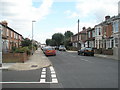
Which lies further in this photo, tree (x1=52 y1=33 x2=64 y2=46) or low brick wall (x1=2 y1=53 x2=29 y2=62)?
tree (x1=52 y1=33 x2=64 y2=46)

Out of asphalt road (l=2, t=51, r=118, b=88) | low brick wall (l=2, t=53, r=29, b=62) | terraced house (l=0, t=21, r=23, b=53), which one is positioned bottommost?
asphalt road (l=2, t=51, r=118, b=88)

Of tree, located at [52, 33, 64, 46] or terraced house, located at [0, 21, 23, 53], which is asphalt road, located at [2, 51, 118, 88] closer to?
terraced house, located at [0, 21, 23, 53]

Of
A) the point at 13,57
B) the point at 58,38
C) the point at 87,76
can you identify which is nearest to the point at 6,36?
the point at 13,57

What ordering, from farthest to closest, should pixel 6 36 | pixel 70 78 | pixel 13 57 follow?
1. pixel 6 36
2. pixel 13 57
3. pixel 70 78

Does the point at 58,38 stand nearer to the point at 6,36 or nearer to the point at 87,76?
the point at 6,36

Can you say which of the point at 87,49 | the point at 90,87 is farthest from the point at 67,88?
the point at 87,49

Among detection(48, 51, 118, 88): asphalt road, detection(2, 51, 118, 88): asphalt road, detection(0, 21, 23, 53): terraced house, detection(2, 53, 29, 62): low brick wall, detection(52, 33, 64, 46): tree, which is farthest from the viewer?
detection(52, 33, 64, 46): tree

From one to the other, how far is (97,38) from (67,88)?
35978 mm

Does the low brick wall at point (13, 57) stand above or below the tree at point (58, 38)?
below

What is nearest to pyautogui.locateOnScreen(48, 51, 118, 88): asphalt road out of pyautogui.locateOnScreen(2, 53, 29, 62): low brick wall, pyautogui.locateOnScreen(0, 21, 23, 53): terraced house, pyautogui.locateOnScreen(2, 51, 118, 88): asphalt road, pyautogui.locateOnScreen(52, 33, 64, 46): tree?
pyautogui.locateOnScreen(2, 51, 118, 88): asphalt road

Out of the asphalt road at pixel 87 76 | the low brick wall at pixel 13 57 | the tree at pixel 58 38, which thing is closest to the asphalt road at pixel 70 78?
the asphalt road at pixel 87 76

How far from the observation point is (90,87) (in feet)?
23.0

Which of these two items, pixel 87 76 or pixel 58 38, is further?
pixel 58 38

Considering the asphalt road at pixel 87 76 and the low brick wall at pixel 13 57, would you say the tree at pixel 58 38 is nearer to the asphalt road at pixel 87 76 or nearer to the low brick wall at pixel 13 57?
the low brick wall at pixel 13 57
